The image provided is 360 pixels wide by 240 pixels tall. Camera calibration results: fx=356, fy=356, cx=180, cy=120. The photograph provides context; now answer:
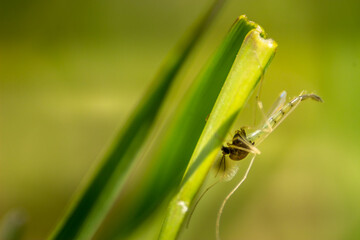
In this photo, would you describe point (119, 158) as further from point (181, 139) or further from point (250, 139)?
point (250, 139)

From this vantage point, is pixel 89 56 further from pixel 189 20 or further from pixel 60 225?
pixel 60 225

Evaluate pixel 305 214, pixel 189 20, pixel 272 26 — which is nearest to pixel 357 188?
pixel 305 214

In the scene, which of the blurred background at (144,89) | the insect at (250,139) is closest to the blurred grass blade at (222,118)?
the insect at (250,139)

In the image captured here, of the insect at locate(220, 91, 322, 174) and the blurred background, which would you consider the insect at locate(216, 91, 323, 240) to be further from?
the blurred background

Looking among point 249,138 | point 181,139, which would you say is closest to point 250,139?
point 249,138

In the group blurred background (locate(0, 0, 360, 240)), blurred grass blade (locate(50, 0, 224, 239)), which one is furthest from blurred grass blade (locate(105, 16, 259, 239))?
blurred background (locate(0, 0, 360, 240))

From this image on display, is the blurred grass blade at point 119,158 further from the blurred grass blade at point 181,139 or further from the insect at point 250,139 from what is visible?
the insect at point 250,139
